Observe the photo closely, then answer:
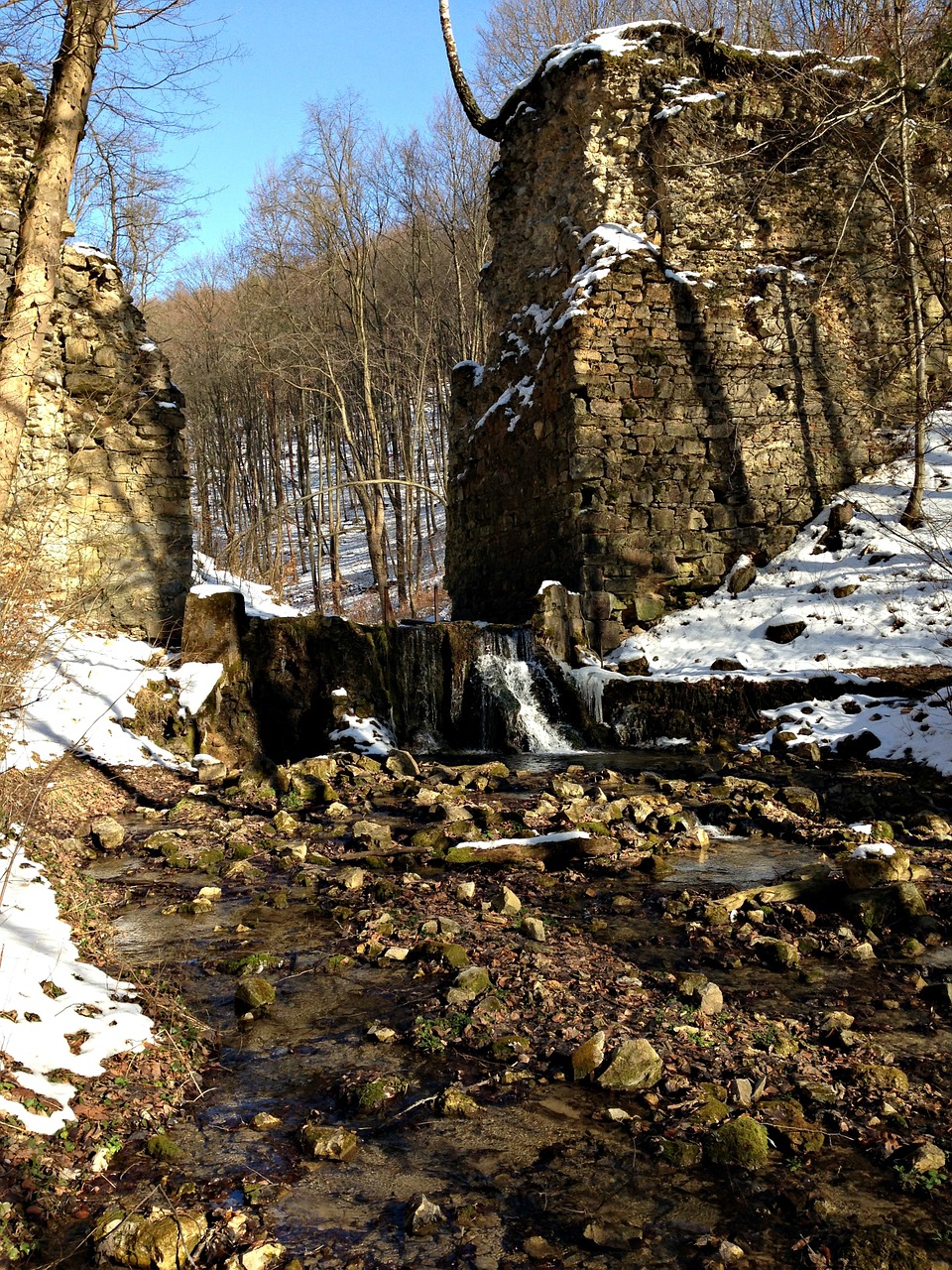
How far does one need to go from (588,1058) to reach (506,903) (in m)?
1.82

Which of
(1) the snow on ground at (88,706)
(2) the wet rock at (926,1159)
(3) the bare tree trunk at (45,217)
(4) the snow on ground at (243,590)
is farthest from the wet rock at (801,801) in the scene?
(4) the snow on ground at (243,590)

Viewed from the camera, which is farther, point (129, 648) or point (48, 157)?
point (129, 648)

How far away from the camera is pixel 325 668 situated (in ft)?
34.8

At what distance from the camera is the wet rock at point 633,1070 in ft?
10.1

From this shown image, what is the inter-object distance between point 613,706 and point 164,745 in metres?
5.13

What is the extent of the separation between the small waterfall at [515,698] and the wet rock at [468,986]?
255 inches

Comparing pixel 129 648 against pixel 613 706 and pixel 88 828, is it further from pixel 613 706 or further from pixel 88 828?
pixel 613 706

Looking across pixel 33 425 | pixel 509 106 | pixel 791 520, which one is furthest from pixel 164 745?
pixel 509 106

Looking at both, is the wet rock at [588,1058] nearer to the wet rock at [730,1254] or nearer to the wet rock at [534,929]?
the wet rock at [730,1254]

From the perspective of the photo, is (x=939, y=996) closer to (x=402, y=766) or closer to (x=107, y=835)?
(x=107, y=835)

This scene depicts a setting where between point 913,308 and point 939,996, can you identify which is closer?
point 939,996

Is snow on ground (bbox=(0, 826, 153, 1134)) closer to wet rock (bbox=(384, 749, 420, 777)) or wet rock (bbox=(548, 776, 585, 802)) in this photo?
wet rock (bbox=(548, 776, 585, 802))

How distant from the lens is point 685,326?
12.9 m

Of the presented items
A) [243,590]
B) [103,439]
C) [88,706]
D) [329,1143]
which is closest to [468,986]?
[329,1143]
